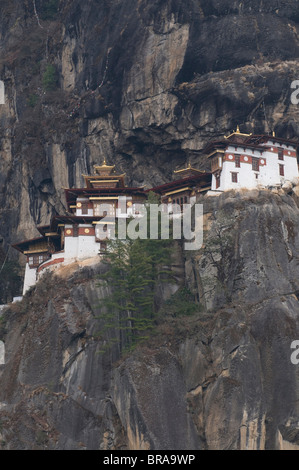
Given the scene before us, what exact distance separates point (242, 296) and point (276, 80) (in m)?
25.7

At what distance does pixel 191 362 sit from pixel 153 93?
1240 inches

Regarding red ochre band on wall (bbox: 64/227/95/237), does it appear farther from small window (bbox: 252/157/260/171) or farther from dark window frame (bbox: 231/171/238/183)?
small window (bbox: 252/157/260/171)

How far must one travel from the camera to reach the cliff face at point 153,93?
260 feet

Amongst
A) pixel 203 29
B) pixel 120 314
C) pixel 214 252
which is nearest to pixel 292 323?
pixel 214 252

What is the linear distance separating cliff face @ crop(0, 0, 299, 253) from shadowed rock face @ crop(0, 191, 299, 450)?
45.4ft

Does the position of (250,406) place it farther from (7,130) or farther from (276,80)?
(7,130)

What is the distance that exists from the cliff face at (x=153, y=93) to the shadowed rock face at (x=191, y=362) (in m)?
13.8

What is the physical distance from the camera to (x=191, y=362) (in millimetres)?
59281

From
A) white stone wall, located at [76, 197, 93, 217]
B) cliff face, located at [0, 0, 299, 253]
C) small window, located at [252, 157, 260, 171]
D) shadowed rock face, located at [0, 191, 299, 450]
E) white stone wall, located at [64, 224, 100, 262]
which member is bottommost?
shadowed rock face, located at [0, 191, 299, 450]

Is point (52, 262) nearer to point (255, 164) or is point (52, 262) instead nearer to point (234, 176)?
point (234, 176)

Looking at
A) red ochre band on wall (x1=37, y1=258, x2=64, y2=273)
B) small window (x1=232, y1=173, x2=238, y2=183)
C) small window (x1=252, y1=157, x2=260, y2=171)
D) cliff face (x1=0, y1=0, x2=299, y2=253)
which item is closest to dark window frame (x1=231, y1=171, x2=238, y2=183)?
small window (x1=232, y1=173, x2=238, y2=183)

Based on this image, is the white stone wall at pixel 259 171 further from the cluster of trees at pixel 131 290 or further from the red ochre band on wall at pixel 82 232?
the red ochre band on wall at pixel 82 232

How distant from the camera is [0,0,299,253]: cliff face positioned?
79.2 m

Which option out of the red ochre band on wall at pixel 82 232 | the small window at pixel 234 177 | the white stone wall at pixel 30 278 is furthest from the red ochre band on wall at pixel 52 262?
the small window at pixel 234 177
